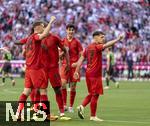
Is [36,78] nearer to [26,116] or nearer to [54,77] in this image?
[26,116]

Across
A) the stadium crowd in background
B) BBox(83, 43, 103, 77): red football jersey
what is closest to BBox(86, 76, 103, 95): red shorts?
BBox(83, 43, 103, 77): red football jersey

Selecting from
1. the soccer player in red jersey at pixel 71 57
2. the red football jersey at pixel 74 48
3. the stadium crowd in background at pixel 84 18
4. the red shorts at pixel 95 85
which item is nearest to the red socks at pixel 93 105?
the red shorts at pixel 95 85

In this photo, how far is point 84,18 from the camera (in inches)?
1984

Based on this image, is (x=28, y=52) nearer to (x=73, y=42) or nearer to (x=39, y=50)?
(x=39, y=50)

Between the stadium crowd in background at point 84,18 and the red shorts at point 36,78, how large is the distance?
31.9 metres

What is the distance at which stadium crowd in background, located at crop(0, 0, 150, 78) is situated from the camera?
159 ft

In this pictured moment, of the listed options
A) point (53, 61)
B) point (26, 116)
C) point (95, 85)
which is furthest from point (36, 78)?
point (95, 85)

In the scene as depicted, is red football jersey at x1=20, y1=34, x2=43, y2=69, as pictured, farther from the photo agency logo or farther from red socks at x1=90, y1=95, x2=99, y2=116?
red socks at x1=90, y1=95, x2=99, y2=116

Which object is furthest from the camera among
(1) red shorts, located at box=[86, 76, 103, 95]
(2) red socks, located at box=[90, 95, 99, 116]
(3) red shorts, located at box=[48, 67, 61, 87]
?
(3) red shorts, located at box=[48, 67, 61, 87]

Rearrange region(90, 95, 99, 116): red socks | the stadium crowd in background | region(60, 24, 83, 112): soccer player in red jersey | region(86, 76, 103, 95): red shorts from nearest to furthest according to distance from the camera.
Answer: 1. region(90, 95, 99, 116): red socks
2. region(86, 76, 103, 95): red shorts
3. region(60, 24, 83, 112): soccer player in red jersey
4. the stadium crowd in background

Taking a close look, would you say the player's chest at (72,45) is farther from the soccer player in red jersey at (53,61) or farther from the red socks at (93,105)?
the red socks at (93,105)

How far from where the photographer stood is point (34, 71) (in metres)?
15.4

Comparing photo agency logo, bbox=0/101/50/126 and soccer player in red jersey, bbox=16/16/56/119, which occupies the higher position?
soccer player in red jersey, bbox=16/16/56/119

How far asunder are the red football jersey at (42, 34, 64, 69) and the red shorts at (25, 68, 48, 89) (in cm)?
111
